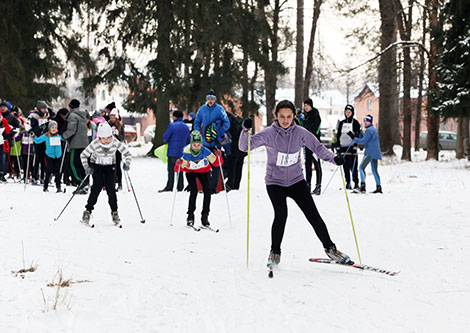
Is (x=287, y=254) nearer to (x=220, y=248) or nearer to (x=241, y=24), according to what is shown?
(x=220, y=248)

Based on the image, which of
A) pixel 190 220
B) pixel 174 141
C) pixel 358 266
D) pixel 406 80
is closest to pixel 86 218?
pixel 190 220

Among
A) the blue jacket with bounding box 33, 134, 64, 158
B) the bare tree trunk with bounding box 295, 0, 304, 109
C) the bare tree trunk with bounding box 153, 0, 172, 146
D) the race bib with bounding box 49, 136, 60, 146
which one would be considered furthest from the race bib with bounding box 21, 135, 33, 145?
the bare tree trunk with bounding box 295, 0, 304, 109

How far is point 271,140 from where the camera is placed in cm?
623

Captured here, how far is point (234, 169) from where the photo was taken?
13.4 meters

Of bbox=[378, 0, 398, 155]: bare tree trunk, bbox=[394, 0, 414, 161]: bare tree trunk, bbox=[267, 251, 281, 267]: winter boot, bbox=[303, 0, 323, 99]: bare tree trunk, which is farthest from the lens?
bbox=[303, 0, 323, 99]: bare tree trunk

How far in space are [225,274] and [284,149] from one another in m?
1.40

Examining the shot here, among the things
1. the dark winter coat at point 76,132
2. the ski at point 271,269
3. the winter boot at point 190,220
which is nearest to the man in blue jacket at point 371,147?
the winter boot at point 190,220

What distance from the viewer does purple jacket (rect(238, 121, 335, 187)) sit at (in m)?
6.21

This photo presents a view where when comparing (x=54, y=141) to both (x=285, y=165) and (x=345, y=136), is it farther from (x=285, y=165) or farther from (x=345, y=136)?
(x=285, y=165)

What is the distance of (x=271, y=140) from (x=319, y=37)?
27.9 meters

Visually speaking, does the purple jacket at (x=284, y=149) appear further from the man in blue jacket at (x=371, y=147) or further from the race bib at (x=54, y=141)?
the race bib at (x=54, y=141)

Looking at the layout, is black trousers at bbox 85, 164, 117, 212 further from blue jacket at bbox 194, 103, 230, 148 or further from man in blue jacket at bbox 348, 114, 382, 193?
man in blue jacket at bbox 348, 114, 382, 193

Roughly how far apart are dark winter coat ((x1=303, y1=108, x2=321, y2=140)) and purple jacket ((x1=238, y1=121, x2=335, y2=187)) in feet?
21.5

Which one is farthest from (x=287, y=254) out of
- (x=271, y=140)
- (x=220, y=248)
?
(x=271, y=140)
